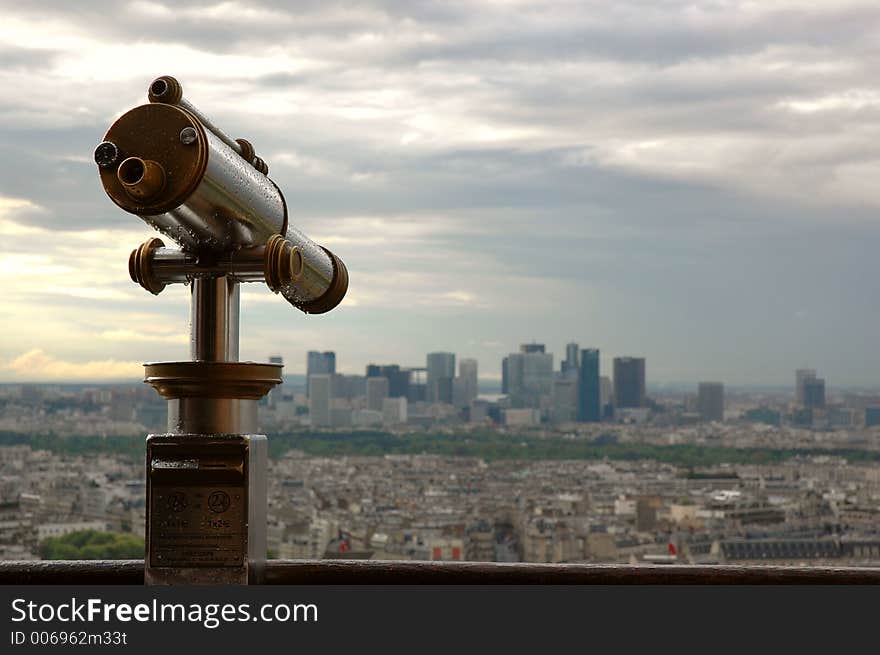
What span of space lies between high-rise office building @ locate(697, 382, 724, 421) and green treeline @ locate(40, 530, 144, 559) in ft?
40.0

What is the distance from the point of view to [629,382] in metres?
20.5

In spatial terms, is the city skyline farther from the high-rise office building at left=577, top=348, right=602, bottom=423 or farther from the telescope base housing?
the telescope base housing

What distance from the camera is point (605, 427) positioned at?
19328 mm

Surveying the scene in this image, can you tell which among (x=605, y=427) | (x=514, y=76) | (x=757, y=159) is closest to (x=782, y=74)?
(x=757, y=159)

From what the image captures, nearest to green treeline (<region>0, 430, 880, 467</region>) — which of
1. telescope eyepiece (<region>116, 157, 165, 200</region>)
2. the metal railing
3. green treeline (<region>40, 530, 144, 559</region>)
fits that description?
green treeline (<region>40, 530, 144, 559</region>)

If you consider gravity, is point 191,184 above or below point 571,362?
below

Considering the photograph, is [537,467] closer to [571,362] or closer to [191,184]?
[571,362]

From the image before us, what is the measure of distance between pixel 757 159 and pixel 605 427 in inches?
291

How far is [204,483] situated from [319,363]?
13.0 metres

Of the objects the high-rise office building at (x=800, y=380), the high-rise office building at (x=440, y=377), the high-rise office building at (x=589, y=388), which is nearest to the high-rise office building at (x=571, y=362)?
the high-rise office building at (x=589, y=388)

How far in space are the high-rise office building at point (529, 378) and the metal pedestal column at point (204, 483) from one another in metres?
17.4

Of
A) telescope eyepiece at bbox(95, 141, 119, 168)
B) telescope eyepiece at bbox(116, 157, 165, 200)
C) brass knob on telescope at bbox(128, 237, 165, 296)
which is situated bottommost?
brass knob on telescope at bbox(128, 237, 165, 296)

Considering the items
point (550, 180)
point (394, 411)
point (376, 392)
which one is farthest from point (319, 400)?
point (550, 180)

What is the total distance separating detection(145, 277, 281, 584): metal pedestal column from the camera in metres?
1.12
